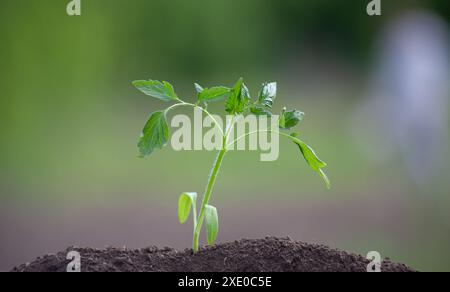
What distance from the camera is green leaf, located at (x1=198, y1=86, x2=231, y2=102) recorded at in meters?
1.00

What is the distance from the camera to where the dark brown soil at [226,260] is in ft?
3.26

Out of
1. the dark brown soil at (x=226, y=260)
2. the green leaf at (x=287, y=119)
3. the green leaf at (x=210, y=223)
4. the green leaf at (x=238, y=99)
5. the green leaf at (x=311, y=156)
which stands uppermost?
the green leaf at (x=238, y=99)

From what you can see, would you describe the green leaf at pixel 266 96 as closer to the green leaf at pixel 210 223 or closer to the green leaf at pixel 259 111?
the green leaf at pixel 259 111

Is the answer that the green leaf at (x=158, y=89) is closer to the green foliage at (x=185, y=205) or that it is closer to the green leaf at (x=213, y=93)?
the green leaf at (x=213, y=93)

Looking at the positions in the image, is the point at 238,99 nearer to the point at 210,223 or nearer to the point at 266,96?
the point at 266,96

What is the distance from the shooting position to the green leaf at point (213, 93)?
39.2 inches

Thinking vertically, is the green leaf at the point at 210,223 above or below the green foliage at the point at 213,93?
below

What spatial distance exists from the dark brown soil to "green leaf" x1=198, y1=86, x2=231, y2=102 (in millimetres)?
273

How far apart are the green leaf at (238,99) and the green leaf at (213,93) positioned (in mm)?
12

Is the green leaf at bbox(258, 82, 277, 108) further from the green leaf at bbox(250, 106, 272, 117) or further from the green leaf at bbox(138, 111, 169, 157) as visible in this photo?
the green leaf at bbox(138, 111, 169, 157)

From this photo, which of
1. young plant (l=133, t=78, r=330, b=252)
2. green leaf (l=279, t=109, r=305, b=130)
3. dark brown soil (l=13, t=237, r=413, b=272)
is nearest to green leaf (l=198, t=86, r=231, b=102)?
young plant (l=133, t=78, r=330, b=252)

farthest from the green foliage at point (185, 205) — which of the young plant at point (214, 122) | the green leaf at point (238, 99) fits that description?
the green leaf at point (238, 99)
